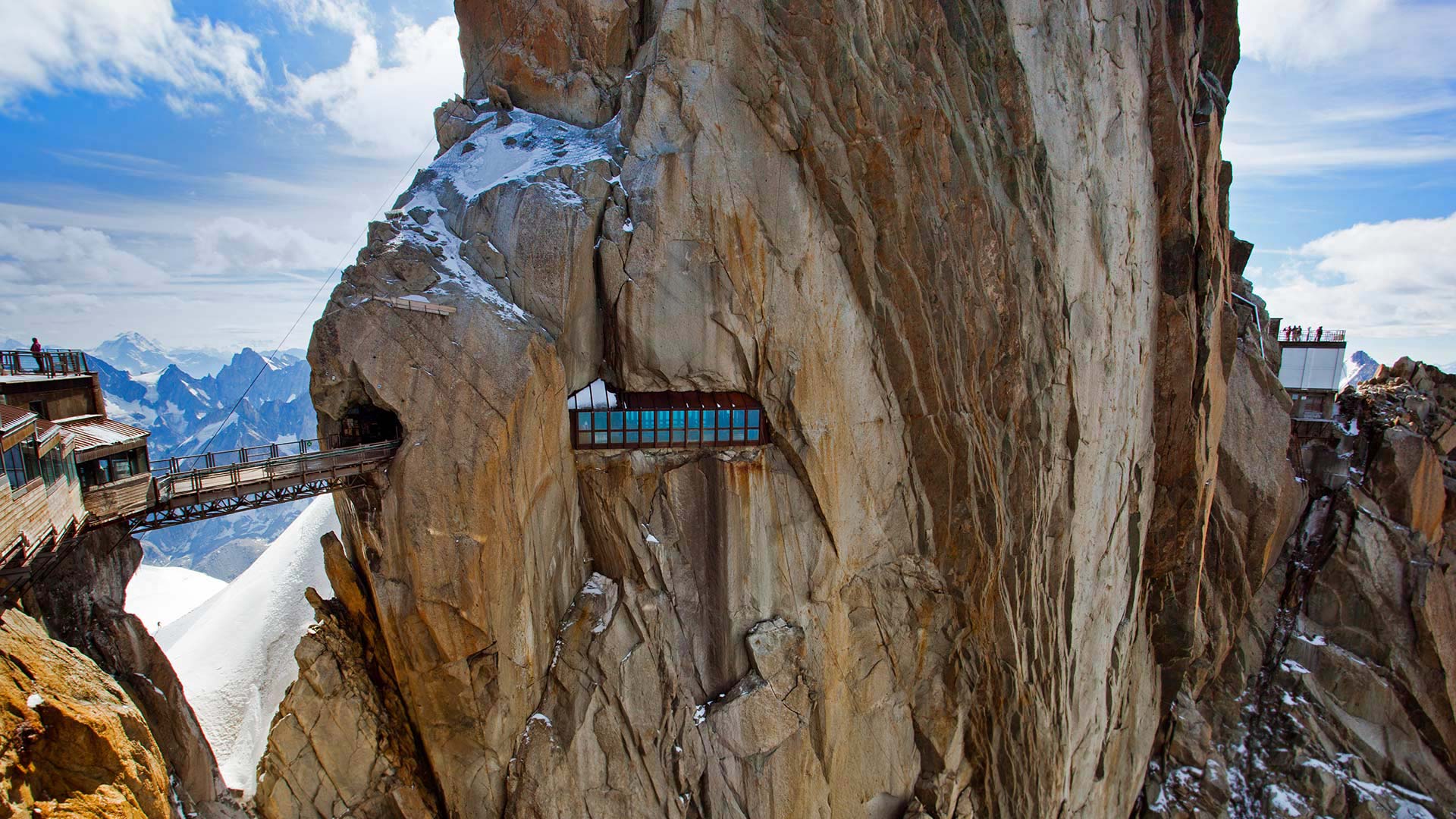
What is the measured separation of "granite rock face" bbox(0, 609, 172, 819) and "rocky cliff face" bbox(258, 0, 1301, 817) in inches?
224

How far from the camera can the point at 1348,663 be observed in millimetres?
30172

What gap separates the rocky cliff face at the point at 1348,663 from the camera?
28078 mm

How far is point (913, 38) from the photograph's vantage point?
19.3 m

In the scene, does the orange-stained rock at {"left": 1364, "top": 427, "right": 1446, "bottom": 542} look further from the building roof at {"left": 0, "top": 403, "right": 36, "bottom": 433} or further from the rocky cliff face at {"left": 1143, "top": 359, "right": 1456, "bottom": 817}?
the building roof at {"left": 0, "top": 403, "right": 36, "bottom": 433}

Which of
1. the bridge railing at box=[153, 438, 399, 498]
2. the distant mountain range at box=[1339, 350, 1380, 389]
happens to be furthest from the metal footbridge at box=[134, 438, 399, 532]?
the distant mountain range at box=[1339, 350, 1380, 389]

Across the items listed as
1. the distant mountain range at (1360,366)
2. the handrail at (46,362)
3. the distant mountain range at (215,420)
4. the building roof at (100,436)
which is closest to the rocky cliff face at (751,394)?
the building roof at (100,436)

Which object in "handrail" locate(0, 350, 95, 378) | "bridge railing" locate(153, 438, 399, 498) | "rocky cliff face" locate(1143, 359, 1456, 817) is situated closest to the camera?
"bridge railing" locate(153, 438, 399, 498)

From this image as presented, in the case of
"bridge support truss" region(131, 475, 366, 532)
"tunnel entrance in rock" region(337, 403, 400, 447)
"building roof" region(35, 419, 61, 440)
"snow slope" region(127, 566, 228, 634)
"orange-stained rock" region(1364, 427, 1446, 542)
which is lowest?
"snow slope" region(127, 566, 228, 634)

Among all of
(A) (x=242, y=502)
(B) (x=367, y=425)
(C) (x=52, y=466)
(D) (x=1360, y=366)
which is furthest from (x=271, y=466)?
(D) (x=1360, y=366)

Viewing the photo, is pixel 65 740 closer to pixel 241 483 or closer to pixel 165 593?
pixel 241 483

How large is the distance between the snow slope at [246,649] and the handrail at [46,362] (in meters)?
11.3

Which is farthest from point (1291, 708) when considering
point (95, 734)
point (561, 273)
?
point (95, 734)

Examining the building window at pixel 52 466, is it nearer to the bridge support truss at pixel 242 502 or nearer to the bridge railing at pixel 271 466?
the bridge railing at pixel 271 466

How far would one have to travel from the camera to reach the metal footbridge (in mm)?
16062
